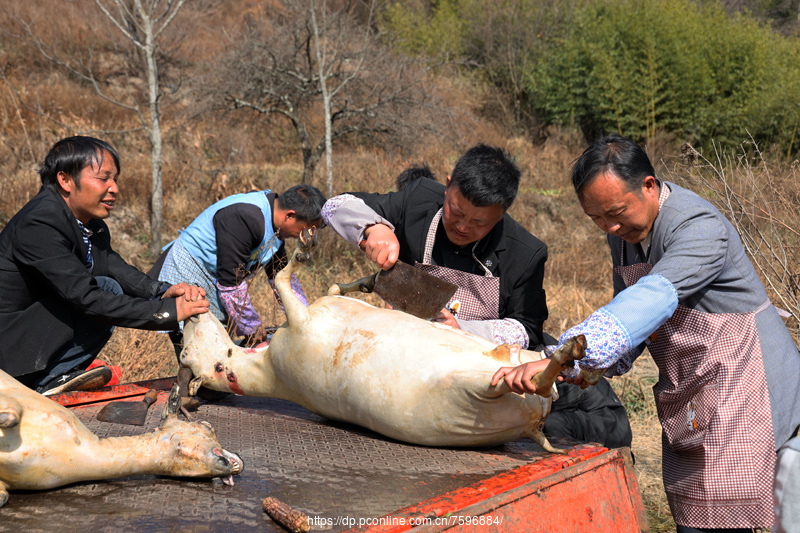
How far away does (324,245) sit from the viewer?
834 centimetres

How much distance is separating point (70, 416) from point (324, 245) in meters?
6.37

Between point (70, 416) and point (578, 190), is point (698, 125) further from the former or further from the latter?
point (70, 416)

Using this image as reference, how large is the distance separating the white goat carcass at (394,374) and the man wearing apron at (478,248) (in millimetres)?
335

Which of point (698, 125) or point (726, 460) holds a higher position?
point (698, 125)

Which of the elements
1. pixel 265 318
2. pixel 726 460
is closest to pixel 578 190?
pixel 726 460

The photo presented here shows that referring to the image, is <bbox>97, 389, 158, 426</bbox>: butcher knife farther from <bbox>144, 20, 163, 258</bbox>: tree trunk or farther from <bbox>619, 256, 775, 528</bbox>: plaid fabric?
<bbox>144, 20, 163, 258</bbox>: tree trunk

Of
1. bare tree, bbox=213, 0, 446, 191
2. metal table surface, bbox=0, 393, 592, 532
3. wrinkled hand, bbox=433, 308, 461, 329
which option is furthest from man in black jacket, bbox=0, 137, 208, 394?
bare tree, bbox=213, 0, 446, 191

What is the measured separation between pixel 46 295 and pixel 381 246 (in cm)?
164

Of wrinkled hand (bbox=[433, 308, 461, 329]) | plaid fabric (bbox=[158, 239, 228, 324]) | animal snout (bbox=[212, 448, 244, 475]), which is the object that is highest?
wrinkled hand (bbox=[433, 308, 461, 329])

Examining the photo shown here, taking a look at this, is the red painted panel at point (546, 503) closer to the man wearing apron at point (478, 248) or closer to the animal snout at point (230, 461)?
the animal snout at point (230, 461)

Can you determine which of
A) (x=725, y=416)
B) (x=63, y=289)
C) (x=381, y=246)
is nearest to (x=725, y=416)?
(x=725, y=416)

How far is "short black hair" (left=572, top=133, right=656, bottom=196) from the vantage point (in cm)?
210

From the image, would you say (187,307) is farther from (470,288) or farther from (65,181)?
(470,288)

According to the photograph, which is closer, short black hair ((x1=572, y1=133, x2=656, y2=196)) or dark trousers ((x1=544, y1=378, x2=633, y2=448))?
short black hair ((x1=572, y1=133, x2=656, y2=196))
